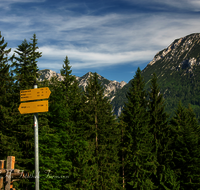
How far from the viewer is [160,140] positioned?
3178 centimetres

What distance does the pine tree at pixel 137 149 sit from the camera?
91.9ft

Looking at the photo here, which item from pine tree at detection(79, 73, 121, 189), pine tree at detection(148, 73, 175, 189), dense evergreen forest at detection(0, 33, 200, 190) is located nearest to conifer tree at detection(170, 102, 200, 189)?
dense evergreen forest at detection(0, 33, 200, 190)

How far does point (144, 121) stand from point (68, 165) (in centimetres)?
1344

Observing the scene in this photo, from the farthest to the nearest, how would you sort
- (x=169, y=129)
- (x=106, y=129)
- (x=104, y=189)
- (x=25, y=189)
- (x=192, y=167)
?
(x=169, y=129) → (x=192, y=167) → (x=106, y=129) → (x=104, y=189) → (x=25, y=189)

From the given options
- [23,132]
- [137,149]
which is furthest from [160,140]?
[23,132]

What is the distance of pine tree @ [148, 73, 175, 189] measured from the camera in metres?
30.0

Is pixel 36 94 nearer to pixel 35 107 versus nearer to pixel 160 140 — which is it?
pixel 35 107

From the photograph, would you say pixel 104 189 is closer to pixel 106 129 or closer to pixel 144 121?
pixel 106 129

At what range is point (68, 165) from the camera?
22.0 meters

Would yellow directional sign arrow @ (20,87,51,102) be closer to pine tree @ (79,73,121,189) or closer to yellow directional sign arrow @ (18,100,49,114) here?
yellow directional sign arrow @ (18,100,49,114)

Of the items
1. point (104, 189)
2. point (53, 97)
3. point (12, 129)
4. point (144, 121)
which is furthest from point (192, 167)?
point (12, 129)

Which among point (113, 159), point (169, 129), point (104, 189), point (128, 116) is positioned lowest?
point (104, 189)

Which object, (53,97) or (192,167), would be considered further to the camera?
(192,167)

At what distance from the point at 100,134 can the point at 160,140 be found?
1078cm
